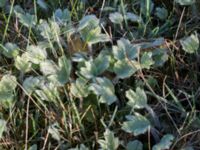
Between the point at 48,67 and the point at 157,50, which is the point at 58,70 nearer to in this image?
the point at 48,67

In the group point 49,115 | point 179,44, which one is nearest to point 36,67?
point 49,115

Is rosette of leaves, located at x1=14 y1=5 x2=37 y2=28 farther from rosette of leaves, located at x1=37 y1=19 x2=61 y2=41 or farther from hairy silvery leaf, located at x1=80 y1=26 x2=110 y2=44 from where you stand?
hairy silvery leaf, located at x1=80 y1=26 x2=110 y2=44

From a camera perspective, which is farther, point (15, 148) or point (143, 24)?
point (143, 24)

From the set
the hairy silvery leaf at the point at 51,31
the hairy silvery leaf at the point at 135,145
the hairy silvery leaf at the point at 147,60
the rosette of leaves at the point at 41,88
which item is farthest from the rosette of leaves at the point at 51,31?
the hairy silvery leaf at the point at 135,145

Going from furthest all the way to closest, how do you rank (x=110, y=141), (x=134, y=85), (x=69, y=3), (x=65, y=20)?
1. (x=69, y=3)
2. (x=65, y=20)
3. (x=134, y=85)
4. (x=110, y=141)

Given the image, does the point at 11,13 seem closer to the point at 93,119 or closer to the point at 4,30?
the point at 4,30

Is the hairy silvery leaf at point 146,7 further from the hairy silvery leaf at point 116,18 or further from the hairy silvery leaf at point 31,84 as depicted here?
the hairy silvery leaf at point 31,84

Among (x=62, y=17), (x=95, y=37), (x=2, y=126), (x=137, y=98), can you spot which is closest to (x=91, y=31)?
(x=95, y=37)
